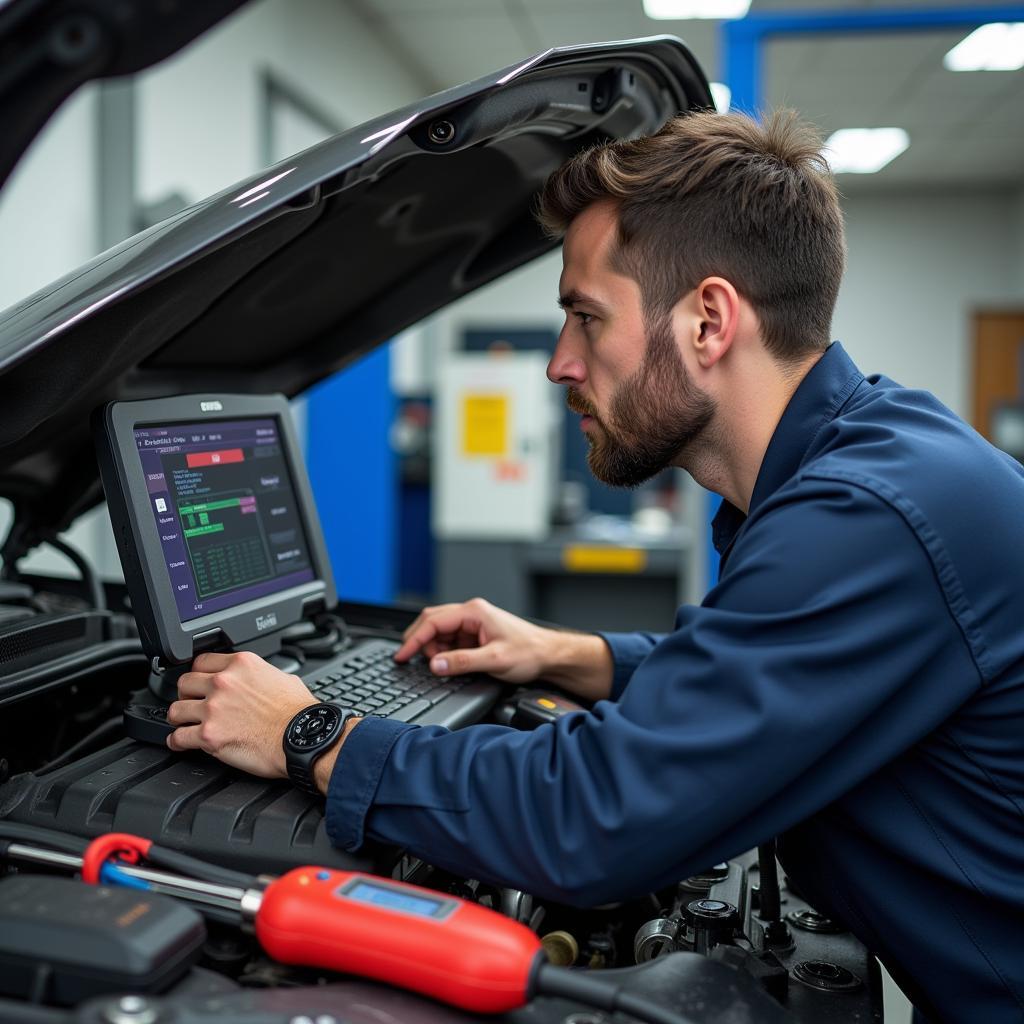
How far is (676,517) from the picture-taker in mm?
5246

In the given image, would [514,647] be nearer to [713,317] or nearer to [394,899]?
[713,317]

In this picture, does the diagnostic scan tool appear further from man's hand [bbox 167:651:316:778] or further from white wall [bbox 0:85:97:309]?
white wall [bbox 0:85:97:309]

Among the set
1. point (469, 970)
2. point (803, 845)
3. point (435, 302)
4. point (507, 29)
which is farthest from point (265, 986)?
point (507, 29)

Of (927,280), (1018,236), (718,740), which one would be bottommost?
(718,740)

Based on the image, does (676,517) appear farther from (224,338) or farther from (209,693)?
(209,693)

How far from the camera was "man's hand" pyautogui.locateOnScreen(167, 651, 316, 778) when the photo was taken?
0.78m

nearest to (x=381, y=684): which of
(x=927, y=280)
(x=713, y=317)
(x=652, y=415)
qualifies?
(x=652, y=415)

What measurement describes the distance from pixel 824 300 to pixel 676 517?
429cm

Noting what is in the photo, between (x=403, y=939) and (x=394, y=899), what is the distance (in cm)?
4

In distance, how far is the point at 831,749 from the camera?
73 centimetres

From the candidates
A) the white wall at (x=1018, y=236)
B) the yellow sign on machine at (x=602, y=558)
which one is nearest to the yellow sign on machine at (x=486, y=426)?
the yellow sign on machine at (x=602, y=558)

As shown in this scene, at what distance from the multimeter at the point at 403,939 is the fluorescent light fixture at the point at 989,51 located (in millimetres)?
5244

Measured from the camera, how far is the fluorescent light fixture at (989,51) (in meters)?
4.89

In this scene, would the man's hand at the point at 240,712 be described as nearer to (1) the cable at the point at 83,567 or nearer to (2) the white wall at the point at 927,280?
(1) the cable at the point at 83,567
